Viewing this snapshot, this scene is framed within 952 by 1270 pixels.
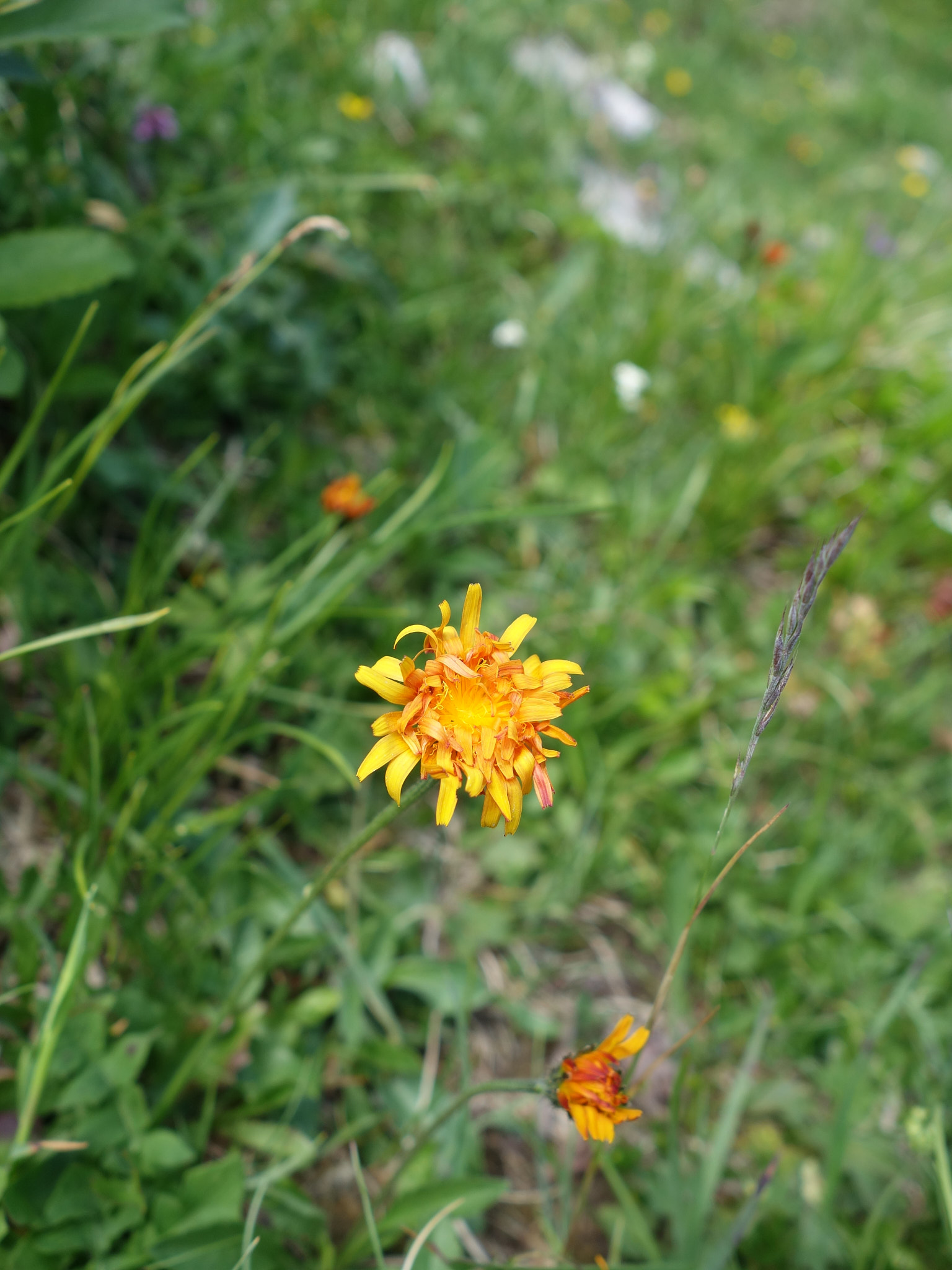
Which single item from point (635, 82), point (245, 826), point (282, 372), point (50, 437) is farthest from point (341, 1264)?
point (635, 82)

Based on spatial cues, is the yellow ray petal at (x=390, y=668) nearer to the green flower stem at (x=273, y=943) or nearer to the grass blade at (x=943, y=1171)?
the green flower stem at (x=273, y=943)

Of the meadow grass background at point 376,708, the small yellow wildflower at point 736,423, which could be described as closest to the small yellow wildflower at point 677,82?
the meadow grass background at point 376,708

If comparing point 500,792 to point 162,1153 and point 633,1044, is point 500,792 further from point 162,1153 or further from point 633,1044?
point 162,1153

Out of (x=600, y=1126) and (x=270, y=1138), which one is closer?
(x=600, y=1126)

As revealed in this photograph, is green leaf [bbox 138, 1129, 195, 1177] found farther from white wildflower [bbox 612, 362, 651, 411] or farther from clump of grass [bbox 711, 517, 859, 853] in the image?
white wildflower [bbox 612, 362, 651, 411]

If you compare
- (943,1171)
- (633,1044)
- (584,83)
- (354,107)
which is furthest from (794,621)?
(584,83)

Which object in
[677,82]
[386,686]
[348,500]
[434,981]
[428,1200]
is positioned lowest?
[434,981]

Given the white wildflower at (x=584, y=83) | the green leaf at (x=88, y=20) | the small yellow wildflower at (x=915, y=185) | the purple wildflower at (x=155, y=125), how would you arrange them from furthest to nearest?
the small yellow wildflower at (x=915, y=185)
the white wildflower at (x=584, y=83)
the purple wildflower at (x=155, y=125)
the green leaf at (x=88, y=20)
